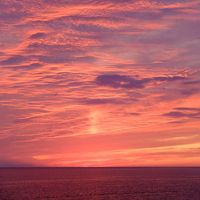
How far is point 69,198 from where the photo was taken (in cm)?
9450

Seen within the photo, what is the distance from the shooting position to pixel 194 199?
90.2 meters

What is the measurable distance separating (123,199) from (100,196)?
10127mm

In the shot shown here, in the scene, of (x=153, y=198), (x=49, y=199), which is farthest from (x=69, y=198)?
(x=153, y=198)

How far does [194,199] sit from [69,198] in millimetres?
30290

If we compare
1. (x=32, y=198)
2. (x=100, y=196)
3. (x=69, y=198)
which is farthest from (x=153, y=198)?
(x=32, y=198)

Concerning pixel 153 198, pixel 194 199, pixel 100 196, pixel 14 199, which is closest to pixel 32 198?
pixel 14 199

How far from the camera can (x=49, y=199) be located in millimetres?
92250

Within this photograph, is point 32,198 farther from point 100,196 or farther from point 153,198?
point 153,198

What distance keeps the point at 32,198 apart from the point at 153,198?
2986 centimetres

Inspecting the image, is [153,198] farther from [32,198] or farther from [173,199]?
[32,198]

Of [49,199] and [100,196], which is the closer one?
[49,199]

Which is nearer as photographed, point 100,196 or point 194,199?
point 194,199

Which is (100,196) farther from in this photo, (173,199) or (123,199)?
(173,199)

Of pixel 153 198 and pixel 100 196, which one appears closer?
pixel 153 198
